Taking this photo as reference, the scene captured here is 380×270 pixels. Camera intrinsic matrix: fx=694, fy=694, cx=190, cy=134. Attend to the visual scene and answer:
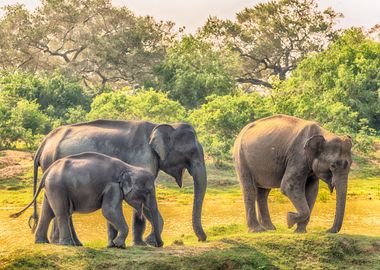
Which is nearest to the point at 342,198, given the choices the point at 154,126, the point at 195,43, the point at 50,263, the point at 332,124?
the point at 154,126

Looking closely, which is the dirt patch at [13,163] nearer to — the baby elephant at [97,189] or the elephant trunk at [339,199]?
the baby elephant at [97,189]

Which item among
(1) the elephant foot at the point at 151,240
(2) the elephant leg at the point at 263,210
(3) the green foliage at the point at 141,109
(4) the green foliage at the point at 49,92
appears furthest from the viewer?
(4) the green foliage at the point at 49,92

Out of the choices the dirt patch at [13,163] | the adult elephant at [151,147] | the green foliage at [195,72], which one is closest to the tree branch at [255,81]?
the green foliage at [195,72]

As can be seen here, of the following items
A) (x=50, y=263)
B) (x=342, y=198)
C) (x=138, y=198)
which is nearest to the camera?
(x=50, y=263)

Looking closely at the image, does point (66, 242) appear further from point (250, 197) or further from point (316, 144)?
point (316, 144)

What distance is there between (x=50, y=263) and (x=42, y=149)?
125 inches

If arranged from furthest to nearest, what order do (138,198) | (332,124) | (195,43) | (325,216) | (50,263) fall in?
(195,43), (332,124), (325,216), (138,198), (50,263)

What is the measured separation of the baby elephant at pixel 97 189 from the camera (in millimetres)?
8391

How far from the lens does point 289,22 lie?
45344 mm

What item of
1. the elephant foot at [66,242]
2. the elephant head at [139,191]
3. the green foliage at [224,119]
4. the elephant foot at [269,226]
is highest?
the green foliage at [224,119]

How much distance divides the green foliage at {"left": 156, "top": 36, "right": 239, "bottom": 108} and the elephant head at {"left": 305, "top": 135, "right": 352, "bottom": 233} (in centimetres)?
2517

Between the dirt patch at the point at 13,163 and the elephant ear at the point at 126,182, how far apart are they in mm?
14656

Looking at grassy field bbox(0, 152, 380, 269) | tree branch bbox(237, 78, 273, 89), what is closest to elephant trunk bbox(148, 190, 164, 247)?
grassy field bbox(0, 152, 380, 269)

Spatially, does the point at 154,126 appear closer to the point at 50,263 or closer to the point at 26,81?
the point at 50,263
